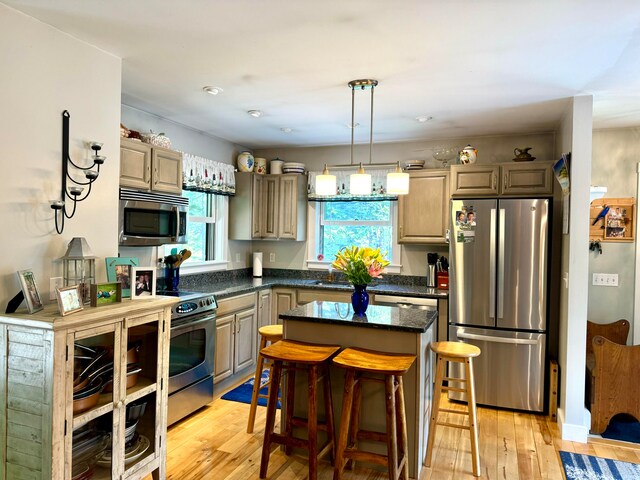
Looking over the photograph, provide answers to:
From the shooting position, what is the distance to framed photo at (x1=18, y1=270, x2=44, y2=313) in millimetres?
2041

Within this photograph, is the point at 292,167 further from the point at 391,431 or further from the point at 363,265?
the point at 391,431

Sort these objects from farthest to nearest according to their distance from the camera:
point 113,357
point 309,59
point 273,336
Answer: point 273,336
point 309,59
point 113,357

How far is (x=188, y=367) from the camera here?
3.43 m

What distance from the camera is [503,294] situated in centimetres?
380

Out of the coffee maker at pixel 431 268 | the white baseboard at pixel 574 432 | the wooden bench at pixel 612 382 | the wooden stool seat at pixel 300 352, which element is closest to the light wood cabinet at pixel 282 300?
the coffee maker at pixel 431 268

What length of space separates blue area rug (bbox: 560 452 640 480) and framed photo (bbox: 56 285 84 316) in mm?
2952

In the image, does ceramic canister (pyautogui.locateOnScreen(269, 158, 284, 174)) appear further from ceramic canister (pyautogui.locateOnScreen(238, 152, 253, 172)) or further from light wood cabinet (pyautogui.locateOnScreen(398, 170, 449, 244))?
light wood cabinet (pyautogui.locateOnScreen(398, 170, 449, 244))

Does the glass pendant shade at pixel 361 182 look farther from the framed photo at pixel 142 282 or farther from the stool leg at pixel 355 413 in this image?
the framed photo at pixel 142 282

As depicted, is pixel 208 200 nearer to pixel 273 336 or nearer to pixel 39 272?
pixel 273 336

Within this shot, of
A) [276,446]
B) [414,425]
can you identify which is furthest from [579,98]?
[276,446]

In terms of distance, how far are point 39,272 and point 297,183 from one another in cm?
317

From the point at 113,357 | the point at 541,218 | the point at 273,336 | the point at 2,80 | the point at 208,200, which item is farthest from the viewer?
the point at 208,200

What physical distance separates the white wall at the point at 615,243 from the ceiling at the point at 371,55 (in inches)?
8.0

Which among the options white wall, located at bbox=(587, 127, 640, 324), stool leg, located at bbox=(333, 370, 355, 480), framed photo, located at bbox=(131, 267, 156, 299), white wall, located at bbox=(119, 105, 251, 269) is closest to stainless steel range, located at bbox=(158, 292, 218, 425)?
white wall, located at bbox=(119, 105, 251, 269)
